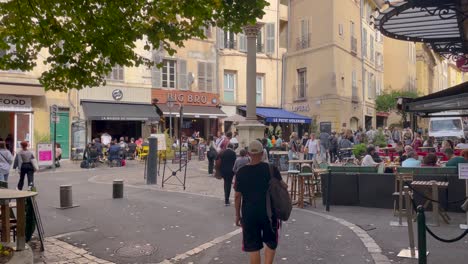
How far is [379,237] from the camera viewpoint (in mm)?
7117

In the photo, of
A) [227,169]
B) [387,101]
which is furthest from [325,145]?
[387,101]

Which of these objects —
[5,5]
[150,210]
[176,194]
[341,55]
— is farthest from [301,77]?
[5,5]

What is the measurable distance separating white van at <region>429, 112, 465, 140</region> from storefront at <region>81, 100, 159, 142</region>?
15123 mm

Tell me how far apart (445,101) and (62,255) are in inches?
262

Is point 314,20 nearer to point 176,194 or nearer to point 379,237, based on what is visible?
point 176,194

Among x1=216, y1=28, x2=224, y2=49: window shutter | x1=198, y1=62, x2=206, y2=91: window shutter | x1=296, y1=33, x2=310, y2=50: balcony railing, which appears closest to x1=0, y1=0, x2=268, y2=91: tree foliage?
x1=198, y1=62, x2=206, y2=91: window shutter

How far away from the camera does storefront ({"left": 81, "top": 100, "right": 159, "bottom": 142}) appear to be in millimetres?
24170

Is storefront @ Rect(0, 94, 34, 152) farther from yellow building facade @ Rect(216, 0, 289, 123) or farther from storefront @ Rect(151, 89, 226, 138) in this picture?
yellow building facade @ Rect(216, 0, 289, 123)

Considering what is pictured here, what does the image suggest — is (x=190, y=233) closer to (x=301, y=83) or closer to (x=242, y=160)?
(x=242, y=160)

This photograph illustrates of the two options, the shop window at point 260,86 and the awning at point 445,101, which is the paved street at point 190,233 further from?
the shop window at point 260,86

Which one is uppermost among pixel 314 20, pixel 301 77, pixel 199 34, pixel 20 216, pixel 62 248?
pixel 314 20

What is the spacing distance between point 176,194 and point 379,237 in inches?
241

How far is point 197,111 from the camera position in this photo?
27.6m

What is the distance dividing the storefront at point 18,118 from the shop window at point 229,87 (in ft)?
40.0
